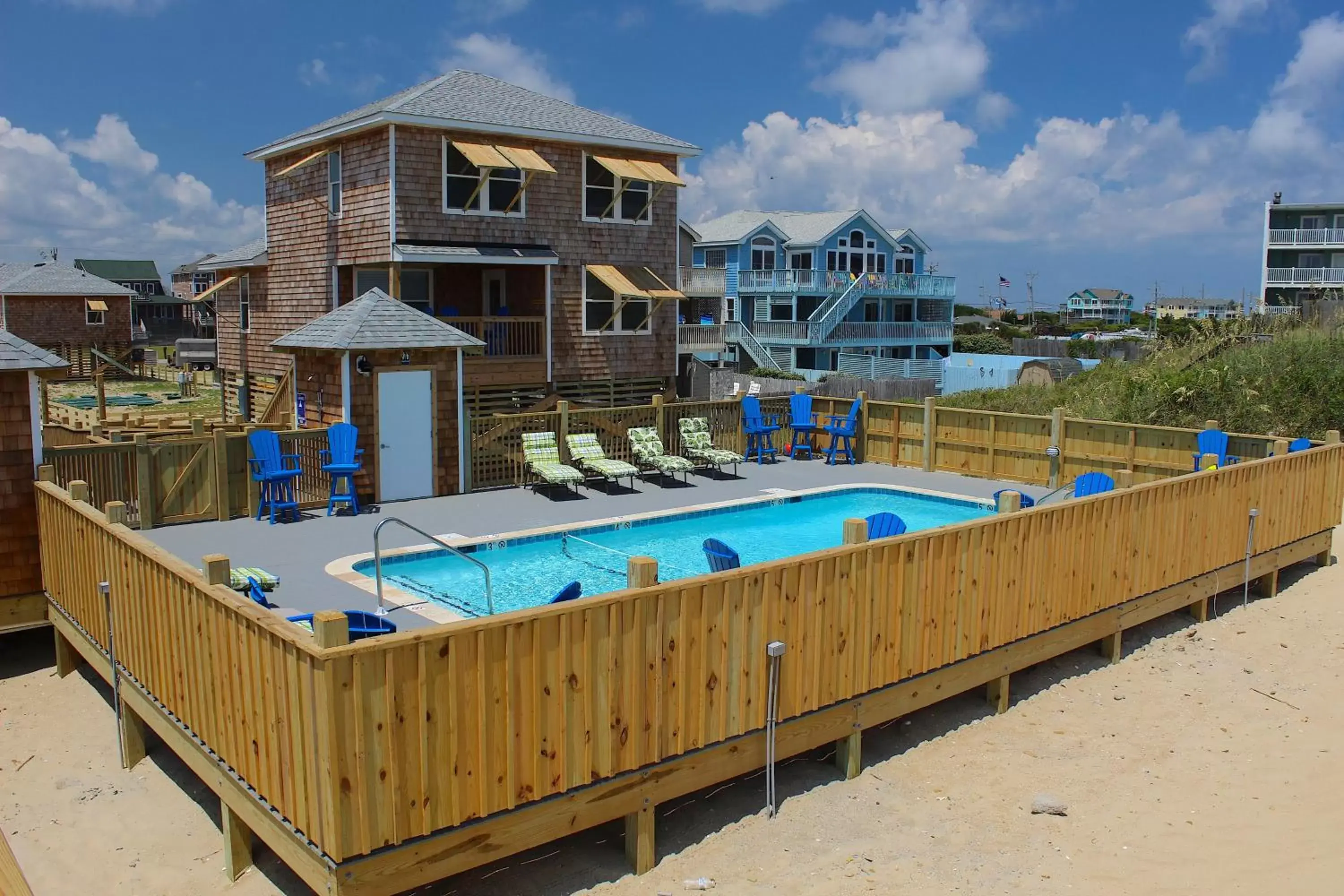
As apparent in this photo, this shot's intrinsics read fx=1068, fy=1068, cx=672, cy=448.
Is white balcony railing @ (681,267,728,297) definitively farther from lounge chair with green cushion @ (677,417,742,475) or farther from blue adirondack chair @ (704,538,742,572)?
blue adirondack chair @ (704,538,742,572)

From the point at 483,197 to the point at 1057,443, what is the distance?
11.9 meters

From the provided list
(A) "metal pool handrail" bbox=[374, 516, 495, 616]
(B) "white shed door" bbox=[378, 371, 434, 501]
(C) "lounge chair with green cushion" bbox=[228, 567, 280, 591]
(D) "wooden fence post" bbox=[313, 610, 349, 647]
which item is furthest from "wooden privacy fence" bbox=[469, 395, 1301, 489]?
(D) "wooden fence post" bbox=[313, 610, 349, 647]

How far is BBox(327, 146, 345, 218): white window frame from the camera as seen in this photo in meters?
21.6

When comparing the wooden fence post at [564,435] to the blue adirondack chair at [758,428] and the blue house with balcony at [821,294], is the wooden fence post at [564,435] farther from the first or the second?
the blue house with balcony at [821,294]

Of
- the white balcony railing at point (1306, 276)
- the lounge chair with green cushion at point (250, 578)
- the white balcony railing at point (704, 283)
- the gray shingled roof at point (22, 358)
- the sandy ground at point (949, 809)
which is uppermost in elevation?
the white balcony railing at point (1306, 276)

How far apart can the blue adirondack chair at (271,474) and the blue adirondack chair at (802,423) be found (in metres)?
9.31

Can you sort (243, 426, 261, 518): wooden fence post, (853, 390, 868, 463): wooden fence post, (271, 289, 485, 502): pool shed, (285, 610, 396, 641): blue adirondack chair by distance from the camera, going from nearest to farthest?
(285, 610, 396, 641): blue adirondack chair → (243, 426, 261, 518): wooden fence post → (271, 289, 485, 502): pool shed → (853, 390, 868, 463): wooden fence post

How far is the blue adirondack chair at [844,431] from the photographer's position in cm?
1941

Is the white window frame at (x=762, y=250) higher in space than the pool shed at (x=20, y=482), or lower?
higher

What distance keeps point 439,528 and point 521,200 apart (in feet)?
32.9

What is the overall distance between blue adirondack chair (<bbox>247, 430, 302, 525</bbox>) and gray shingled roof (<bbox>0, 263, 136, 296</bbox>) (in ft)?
141

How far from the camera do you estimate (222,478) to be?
13.8m

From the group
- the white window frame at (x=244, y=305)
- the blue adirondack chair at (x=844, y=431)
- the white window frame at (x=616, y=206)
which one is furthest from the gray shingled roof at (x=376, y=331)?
the white window frame at (x=244, y=305)

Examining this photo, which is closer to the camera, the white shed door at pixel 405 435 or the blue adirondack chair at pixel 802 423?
the white shed door at pixel 405 435
